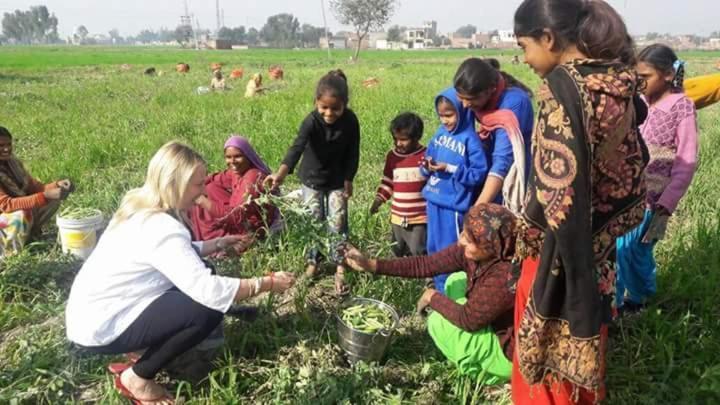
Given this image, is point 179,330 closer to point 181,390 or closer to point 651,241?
point 181,390

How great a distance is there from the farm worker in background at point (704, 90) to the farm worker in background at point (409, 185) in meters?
1.84

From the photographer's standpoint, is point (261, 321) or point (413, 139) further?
point (413, 139)

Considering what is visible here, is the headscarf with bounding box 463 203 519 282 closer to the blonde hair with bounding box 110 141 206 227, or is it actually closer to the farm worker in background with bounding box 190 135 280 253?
the blonde hair with bounding box 110 141 206 227

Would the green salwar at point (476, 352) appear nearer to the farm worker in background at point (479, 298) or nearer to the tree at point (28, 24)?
the farm worker in background at point (479, 298)

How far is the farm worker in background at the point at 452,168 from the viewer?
2.89 meters

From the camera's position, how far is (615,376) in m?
2.51

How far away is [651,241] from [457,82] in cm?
145

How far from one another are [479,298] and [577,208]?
96 cm

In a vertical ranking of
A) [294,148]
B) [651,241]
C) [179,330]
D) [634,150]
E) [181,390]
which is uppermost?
[634,150]

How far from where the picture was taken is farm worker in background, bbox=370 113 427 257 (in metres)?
3.42

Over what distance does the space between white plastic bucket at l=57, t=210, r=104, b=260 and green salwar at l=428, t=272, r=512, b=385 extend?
2564 mm

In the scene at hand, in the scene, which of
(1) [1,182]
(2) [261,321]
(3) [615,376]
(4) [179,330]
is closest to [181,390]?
(4) [179,330]

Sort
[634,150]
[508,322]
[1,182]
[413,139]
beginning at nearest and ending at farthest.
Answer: [634,150] < [508,322] < [413,139] < [1,182]

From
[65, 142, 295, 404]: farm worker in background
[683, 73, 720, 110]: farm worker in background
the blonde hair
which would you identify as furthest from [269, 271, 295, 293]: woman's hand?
→ [683, 73, 720, 110]: farm worker in background
